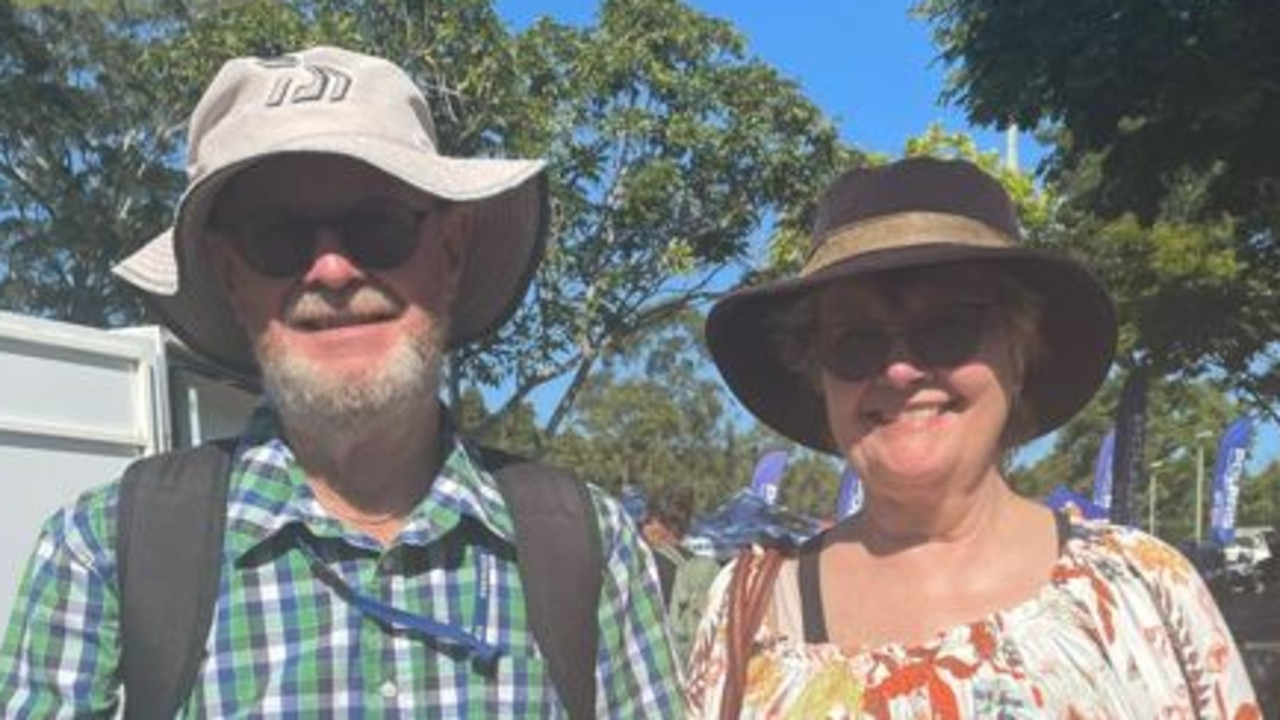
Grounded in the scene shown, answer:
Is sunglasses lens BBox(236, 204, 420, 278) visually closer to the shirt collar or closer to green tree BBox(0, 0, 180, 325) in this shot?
the shirt collar

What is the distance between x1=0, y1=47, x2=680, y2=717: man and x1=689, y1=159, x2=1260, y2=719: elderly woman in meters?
0.22

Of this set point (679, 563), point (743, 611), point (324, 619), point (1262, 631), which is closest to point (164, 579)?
point (324, 619)

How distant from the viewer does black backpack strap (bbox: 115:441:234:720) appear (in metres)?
2.12

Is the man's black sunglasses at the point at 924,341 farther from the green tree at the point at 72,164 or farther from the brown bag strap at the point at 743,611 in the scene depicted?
the green tree at the point at 72,164

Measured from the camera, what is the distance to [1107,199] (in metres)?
9.16

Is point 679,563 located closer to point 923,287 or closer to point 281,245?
point 923,287

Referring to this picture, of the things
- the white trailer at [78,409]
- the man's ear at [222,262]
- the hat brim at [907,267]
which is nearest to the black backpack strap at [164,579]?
the man's ear at [222,262]

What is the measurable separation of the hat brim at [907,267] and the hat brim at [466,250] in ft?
1.12

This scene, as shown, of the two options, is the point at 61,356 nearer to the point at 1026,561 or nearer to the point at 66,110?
the point at 1026,561

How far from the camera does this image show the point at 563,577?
235cm

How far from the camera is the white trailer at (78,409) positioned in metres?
5.48

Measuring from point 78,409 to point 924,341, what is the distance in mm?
4231

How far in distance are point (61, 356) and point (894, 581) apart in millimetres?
4073

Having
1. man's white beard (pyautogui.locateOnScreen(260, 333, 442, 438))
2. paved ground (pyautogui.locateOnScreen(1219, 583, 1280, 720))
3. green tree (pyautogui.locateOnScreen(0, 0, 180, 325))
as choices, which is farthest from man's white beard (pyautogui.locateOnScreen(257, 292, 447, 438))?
green tree (pyautogui.locateOnScreen(0, 0, 180, 325))
